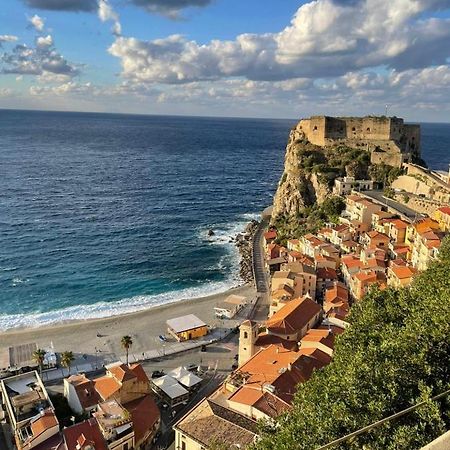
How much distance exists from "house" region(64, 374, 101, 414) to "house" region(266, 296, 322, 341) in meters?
15.2

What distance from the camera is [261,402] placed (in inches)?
1098

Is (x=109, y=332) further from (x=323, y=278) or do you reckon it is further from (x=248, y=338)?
(x=323, y=278)

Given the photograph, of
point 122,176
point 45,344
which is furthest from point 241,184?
point 45,344

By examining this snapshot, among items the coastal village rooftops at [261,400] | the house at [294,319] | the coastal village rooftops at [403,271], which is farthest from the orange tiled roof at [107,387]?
the coastal village rooftops at [403,271]

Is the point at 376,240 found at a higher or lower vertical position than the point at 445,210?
lower

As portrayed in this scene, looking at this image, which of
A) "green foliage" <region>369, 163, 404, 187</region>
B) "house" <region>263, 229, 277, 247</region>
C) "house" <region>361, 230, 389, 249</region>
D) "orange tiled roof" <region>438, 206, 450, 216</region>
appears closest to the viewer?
"orange tiled roof" <region>438, 206, 450, 216</region>

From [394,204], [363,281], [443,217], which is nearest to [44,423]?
[363,281]

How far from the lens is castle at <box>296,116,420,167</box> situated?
3221 inches

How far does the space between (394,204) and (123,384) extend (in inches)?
1910

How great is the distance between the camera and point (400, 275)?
155 ft

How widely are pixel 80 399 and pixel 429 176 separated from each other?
57.1m

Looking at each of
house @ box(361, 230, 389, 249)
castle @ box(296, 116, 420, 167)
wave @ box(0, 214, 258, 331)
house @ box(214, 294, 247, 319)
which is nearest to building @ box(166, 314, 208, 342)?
house @ box(214, 294, 247, 319)

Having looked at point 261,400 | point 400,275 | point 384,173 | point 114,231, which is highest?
point 384,173

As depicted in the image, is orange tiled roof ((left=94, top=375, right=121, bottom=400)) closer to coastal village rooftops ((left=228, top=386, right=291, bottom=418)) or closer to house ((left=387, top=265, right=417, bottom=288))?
coastal village rooftops ((left=228, top=386, right=291, bottom=418))
